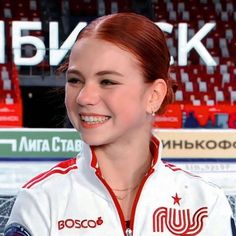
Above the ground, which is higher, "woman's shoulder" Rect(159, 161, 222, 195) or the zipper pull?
"woman's shoulder" Rect(159, 161, 222, 195)

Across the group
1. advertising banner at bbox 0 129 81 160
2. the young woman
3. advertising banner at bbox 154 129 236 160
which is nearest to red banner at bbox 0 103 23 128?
advertising banner at bbox 0 129 81 160

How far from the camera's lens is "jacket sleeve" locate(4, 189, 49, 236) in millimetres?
692

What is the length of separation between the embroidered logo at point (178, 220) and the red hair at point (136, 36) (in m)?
0.15

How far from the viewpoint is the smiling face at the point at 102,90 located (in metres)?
0.66

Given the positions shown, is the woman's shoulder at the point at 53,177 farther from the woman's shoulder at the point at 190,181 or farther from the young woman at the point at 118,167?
the woman's shoulder at the point at 190,181

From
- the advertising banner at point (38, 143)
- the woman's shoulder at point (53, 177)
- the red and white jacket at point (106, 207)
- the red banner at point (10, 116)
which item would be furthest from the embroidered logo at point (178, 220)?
the red banner at point (10, 116)

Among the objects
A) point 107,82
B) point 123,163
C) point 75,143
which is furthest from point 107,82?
point 75,143

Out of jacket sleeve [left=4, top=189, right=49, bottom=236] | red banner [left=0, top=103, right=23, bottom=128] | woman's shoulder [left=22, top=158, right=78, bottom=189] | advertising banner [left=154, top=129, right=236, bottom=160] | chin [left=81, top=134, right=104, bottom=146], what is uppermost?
chin [left=81, top=134, right=104, bottom=146]

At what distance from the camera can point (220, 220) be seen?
2.39 ft

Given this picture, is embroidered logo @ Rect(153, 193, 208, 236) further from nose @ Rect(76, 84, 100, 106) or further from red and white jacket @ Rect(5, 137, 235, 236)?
nose @ Rect(76, 84, 100, 106)

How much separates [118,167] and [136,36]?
15cm

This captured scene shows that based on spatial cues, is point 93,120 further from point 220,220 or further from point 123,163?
point 220,220

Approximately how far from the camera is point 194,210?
73 centimetres

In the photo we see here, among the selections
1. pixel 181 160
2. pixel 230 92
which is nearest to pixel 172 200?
pixel 181 160
